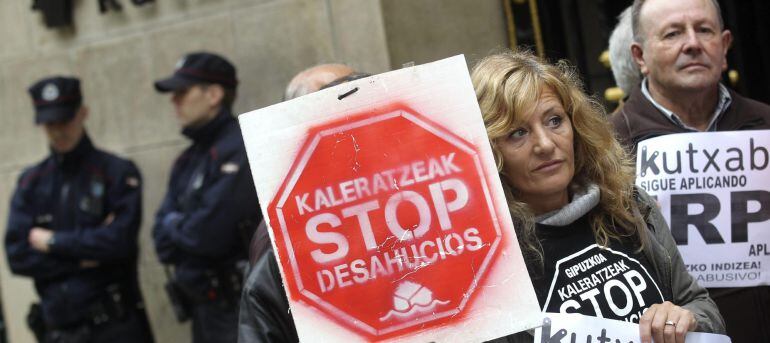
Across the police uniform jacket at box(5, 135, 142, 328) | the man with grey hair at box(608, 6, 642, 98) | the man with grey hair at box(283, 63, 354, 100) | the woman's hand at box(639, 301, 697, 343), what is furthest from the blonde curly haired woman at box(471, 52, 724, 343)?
the police uniform jacket at box(5, 135, 142, 328)

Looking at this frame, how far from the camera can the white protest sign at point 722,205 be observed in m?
3.55

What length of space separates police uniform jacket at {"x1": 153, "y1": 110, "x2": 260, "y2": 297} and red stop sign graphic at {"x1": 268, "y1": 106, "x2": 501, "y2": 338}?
2760mm

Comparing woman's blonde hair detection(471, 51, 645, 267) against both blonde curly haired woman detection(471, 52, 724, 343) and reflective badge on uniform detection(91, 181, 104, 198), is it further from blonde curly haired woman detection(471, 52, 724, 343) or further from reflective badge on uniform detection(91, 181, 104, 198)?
reflective badge on uniform detection(91, 181, 104, 198)

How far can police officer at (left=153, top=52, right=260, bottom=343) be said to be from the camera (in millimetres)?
5219

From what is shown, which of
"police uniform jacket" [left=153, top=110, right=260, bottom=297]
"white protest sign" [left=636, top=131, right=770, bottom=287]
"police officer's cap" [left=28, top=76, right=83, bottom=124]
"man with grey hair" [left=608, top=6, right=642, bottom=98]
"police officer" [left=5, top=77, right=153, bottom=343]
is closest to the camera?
"white protest sign" [left=636, top=131, right=770, bottom=287]

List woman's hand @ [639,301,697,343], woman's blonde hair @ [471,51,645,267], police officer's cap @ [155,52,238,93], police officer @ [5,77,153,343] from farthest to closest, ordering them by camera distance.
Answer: police officer @ [5,77,153,343]
police officer's cap @ [155,52,238,93]
woman's blonde hair @ [471,51,645,267]
woman's hand @ [639,301,697,343]

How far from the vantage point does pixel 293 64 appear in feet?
20.3

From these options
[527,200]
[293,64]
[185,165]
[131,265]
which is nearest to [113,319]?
[131,265]

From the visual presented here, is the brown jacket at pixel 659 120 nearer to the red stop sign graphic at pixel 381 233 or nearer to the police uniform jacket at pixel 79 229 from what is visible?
the red stop sign graphic at pixel 381 233

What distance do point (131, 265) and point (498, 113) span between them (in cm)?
389

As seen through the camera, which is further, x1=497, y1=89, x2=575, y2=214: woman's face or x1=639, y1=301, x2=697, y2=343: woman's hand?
x1=497, y1=89, x2=575, y2=214: woman's face

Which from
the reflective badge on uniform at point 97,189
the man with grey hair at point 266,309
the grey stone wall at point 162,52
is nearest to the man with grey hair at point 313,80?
the man with grey hair at point 266,309

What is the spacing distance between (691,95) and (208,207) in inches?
96.3

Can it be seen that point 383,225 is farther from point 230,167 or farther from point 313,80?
point 230,167
